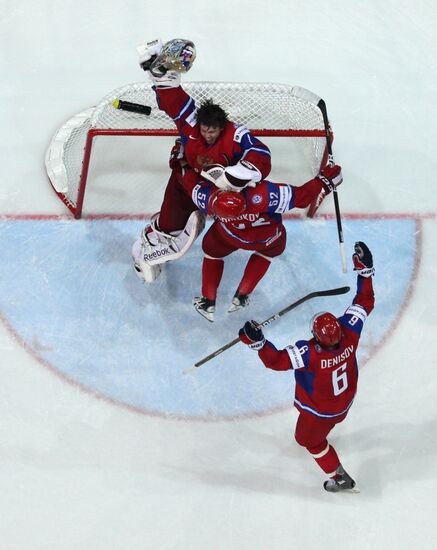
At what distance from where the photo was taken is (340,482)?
3504mm

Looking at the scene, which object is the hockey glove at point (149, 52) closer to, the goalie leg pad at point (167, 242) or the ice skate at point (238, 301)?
the goalie leg pad at point (167, 242)

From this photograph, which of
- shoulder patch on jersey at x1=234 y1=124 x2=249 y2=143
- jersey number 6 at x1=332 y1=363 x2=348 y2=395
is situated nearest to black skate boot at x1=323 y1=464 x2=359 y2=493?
jersey number 6 at x1=332 y1=363 x2=348 y2=395

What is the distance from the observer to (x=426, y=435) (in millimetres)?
3742

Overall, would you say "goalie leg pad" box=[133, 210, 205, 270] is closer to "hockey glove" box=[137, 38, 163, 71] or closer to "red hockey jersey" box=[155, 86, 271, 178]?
"red hockey jersey" box=[155, 86, 271, 178]

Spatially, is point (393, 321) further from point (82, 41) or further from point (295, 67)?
point (82, 41)

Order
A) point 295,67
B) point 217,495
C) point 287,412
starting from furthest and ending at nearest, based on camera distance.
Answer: point 295,67, point 287,412, point 217,495

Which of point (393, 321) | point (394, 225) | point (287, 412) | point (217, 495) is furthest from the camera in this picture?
point (394, 225)

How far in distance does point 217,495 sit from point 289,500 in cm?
31

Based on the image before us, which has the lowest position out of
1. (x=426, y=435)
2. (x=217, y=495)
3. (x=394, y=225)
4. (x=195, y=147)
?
(x=217, y=495)

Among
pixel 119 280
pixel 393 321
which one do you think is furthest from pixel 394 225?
pixel 119 280

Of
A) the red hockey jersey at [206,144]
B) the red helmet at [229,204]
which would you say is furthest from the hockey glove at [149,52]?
the red helmet at [229,204]

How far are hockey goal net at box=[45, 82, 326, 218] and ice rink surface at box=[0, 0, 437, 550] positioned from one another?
0.07 m

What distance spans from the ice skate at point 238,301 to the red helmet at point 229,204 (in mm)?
718

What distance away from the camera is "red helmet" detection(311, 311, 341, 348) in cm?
315
